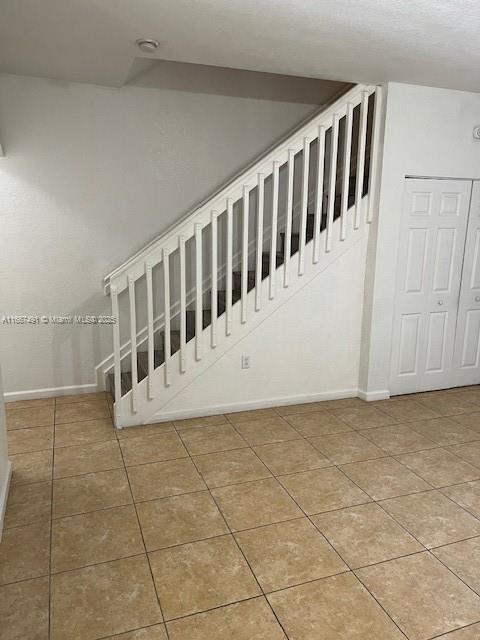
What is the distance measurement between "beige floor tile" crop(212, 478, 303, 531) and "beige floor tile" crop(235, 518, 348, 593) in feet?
0.21

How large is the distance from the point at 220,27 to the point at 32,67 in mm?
1707

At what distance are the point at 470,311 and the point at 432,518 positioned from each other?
258 centimetres

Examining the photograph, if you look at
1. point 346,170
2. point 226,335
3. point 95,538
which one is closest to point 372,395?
point 226,335

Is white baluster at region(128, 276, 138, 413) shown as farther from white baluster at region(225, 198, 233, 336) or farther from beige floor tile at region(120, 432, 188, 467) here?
white baluster at region(225, 198, 233, 336)

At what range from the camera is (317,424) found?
150 inches

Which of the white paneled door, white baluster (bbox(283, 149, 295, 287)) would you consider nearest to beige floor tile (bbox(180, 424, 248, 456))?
white baluster (bbox(283, 149, 295, 287))

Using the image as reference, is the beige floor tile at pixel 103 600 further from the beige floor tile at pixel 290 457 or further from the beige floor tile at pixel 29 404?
the beige floor tile at pixel 29 404

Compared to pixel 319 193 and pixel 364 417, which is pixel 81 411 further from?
pixel 319 193

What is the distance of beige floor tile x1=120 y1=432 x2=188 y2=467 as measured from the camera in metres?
3.21

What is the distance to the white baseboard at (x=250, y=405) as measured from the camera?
12.6 ft

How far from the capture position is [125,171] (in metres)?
4.23

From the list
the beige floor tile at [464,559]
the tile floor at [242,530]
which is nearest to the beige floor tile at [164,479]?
the tile floor at [242,530]

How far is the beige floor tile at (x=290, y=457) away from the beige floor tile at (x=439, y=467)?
0.59 meters

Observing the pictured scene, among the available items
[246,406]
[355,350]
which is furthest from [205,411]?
[355,350]
